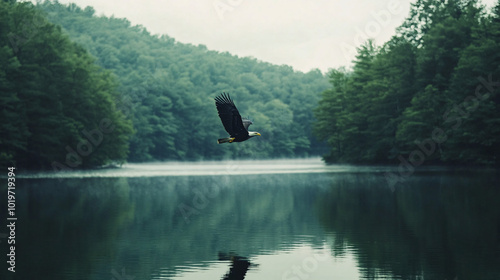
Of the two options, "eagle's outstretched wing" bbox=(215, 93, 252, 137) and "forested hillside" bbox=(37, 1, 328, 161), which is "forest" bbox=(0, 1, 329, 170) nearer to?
"forested hillside" bbox=(37, 1, 328, 161)

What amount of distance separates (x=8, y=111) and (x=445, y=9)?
4059 centimetres

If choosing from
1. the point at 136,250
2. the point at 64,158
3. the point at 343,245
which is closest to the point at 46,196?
the point at 136,250

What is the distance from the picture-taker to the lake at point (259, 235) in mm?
14367

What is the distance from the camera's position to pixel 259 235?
2003cm

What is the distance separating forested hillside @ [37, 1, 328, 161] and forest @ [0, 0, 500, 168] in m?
0.33

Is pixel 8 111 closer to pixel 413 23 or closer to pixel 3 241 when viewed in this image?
pixel 3 241

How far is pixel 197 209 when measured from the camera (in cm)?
2775

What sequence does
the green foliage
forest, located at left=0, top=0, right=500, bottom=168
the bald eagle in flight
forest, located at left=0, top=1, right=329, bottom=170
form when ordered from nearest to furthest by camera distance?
the bald eagle in flight → the green foliage → forest, located at left=0, top=0, right=500, bottom=168 → forest, located at left=0, top=1, right=329, bottom=170

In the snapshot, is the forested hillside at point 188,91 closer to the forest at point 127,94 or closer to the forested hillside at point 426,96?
the forest at point 127,94

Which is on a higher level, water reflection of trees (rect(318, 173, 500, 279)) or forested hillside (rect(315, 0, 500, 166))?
forested hillside (rect(315, 0, 500, 166))

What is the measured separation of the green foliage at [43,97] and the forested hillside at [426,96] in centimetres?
2809

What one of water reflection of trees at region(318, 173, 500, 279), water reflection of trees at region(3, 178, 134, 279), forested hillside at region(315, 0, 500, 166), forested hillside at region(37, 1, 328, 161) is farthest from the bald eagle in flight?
forested hillside at region(37, 1, 328, 161)

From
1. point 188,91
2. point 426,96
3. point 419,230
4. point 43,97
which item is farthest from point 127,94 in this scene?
point 419,230

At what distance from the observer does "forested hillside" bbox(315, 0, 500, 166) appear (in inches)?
2105
